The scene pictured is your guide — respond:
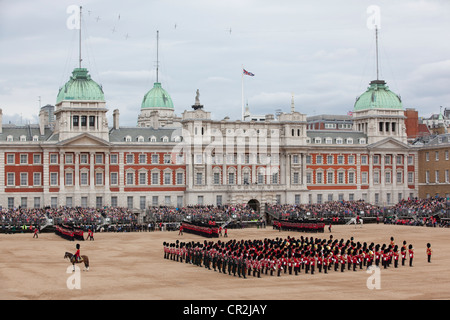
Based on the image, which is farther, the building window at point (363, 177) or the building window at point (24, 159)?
the building window at point (363, 177)

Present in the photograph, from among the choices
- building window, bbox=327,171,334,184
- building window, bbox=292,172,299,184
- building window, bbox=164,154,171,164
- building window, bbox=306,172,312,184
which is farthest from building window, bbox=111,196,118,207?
building window, bbox=327,171,334,184

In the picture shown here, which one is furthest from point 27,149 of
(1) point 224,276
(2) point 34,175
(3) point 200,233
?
(1) point 224,276

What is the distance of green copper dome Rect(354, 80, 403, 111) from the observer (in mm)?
109688

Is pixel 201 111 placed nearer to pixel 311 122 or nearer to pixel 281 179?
pixel 281 179

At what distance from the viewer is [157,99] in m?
132

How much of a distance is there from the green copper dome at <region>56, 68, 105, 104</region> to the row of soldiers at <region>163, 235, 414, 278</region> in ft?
148

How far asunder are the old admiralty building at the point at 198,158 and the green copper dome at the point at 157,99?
27700 mm

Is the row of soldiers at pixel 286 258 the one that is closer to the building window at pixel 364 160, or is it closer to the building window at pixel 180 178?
the building window at pixel 180 178

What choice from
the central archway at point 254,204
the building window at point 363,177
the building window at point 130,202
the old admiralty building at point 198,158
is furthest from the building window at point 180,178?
the building window at point 363,177

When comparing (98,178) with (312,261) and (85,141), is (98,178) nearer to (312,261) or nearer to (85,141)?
(85,141)

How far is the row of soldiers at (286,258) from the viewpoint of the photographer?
4769cm

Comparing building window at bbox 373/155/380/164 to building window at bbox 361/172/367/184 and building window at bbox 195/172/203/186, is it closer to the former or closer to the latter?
building window at bbox 361/172/367/184

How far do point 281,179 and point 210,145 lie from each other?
11.1m

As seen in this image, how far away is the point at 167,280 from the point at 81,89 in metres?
54.2
